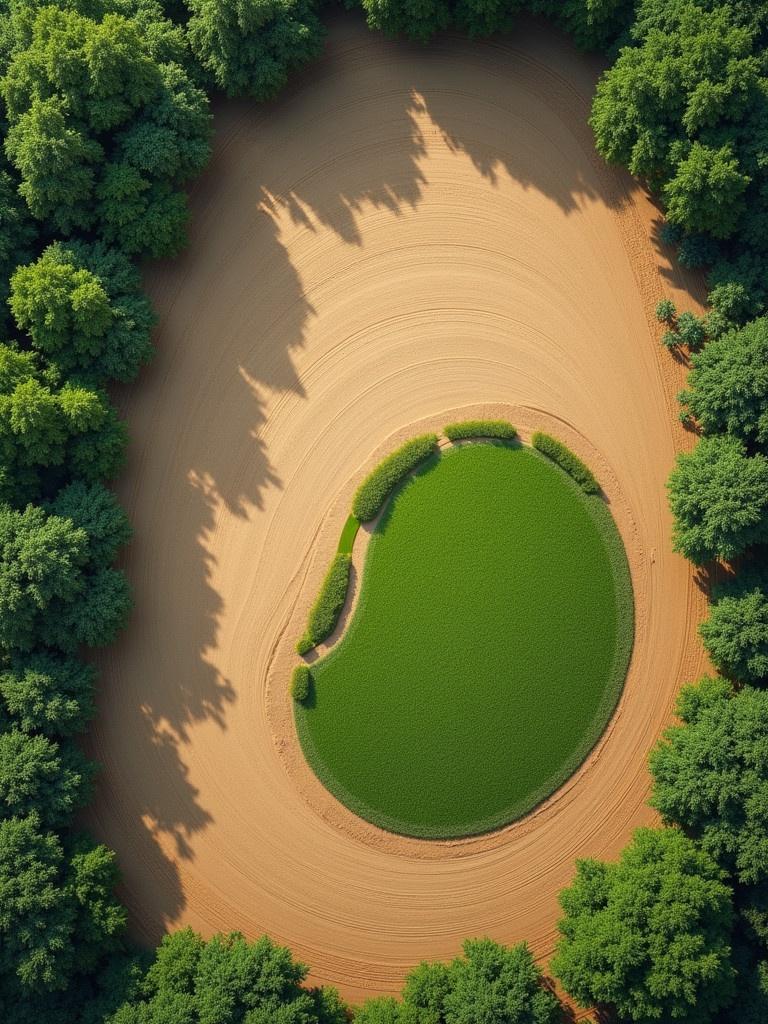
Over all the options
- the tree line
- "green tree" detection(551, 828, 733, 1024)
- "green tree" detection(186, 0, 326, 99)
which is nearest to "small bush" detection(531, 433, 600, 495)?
the tree line

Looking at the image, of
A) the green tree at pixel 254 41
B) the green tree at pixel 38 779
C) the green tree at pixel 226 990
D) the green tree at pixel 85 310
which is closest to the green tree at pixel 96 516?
the green tree at pixel 85 310

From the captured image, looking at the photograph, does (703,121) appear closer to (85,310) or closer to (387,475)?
(387,475)

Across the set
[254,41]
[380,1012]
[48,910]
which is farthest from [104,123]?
[380,1012]

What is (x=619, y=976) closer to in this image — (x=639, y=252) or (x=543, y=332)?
(x=543, y=332)

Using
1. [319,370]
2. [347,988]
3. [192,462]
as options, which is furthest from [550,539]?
[347,988]

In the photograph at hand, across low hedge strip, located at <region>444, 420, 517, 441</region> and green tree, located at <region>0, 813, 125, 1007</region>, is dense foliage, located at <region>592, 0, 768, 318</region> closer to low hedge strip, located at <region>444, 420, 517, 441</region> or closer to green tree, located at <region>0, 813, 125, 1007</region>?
low hedge strip, located at <region>444, 420, 517, 441</region>

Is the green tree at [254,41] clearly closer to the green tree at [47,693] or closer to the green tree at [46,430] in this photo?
the green tree at [46,430]
